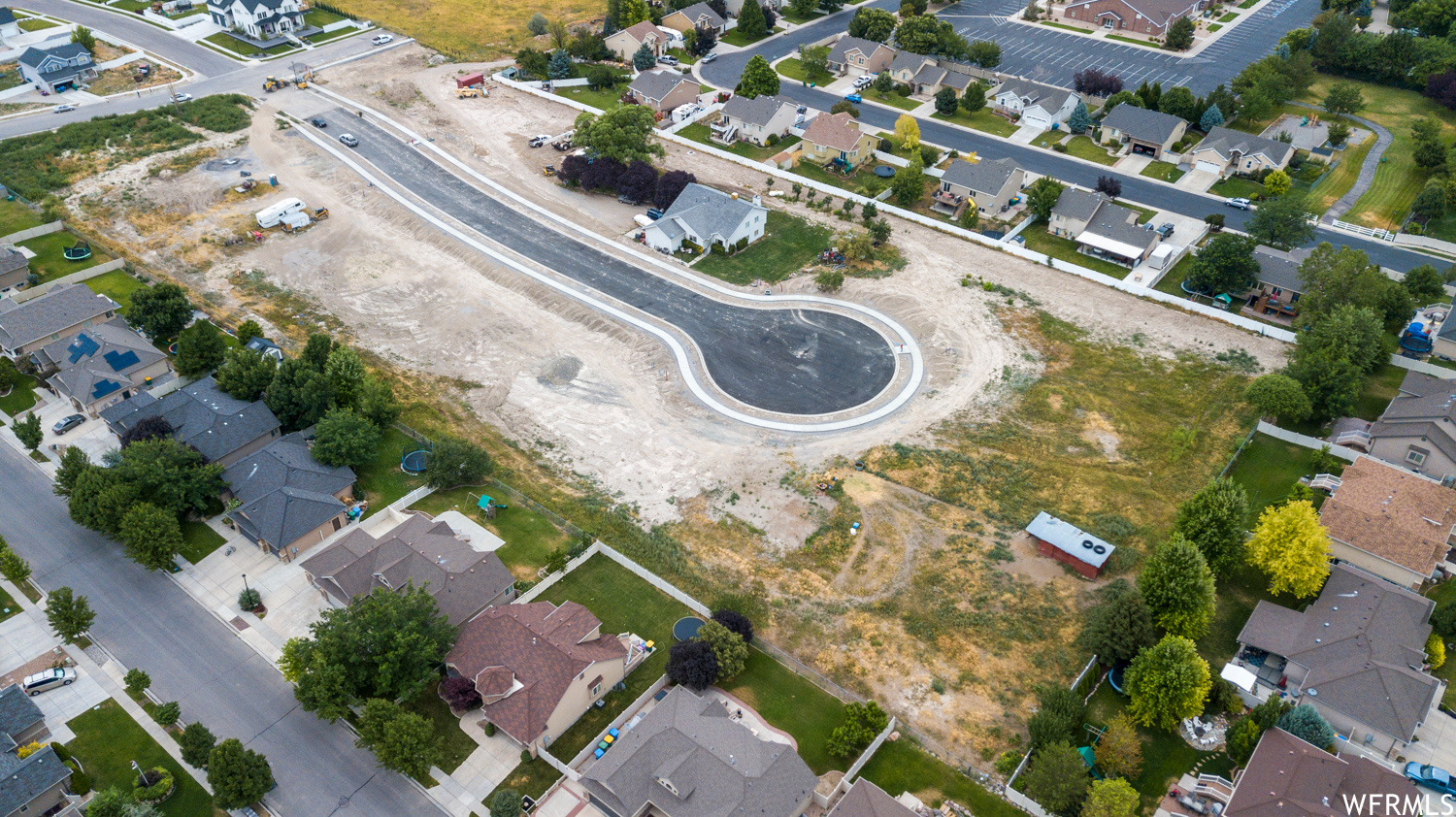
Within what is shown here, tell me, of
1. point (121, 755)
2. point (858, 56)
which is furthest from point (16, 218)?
point (858, 56)

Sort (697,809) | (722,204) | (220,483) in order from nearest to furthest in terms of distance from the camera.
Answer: (697,809) → (220,483) → (722,204)

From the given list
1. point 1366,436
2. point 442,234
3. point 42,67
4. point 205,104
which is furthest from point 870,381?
point 42,67

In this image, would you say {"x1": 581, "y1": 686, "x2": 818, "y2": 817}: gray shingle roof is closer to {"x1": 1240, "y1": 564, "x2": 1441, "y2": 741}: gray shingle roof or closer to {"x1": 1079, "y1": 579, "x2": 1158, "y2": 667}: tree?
{"x1": 1079, "y1": 579, "x2": 1158, "y2": 667}: tree

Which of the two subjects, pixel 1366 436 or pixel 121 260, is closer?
pixel 1366 436

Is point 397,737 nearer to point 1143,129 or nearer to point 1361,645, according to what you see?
point 1361,645

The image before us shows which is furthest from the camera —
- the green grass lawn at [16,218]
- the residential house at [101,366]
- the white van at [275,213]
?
the white van at [275,213]

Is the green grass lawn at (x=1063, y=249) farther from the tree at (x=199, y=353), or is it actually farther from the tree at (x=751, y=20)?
the tree at (x=199, y=353)

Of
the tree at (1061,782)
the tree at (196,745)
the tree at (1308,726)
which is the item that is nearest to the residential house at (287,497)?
the tree at (196,745)

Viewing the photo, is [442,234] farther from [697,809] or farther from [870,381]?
[697,809]
